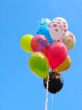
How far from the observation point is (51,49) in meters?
10.6

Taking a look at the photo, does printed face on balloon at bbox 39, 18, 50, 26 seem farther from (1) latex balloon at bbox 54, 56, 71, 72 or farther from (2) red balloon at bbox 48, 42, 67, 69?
(1) latex balloon at bbox 54, 56, 71, 72

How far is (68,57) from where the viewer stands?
11.2 metres

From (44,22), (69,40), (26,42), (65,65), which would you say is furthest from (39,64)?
(44,22)

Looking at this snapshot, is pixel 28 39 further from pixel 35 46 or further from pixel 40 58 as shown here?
pixel 40 58

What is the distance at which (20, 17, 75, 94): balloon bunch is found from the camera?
10.4m

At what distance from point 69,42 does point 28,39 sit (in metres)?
1.20

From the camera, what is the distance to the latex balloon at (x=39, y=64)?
1034 cm

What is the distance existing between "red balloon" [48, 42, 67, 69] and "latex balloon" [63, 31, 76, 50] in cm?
59

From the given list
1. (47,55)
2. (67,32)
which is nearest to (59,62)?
(47,55)

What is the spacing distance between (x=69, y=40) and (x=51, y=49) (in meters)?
0.92

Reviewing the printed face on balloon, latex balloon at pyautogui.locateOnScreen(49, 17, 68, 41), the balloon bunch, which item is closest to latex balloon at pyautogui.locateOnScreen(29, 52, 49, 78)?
the balloon bunch

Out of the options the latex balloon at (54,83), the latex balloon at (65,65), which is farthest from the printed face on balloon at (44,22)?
the latex balloon at (54,83)

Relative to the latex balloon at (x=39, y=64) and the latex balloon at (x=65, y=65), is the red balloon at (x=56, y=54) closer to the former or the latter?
the latex balloon at (x=39, y=64)

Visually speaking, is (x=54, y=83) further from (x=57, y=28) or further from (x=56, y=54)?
(x=57, y=28)
